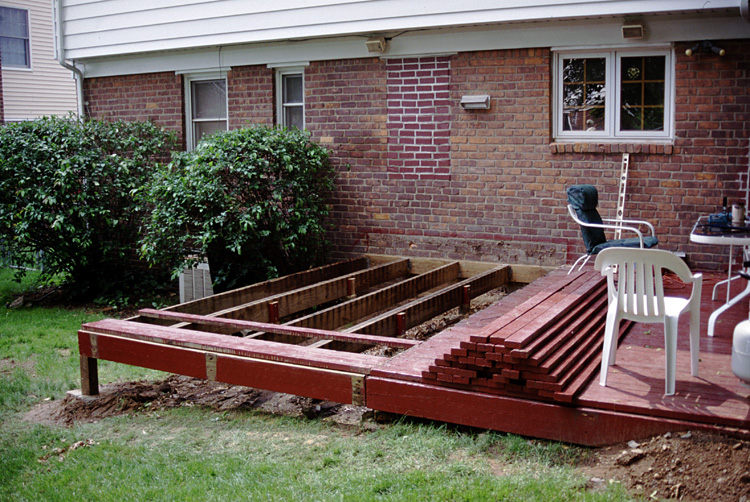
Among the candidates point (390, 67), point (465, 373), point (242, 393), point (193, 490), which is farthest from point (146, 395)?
point (390, 67)

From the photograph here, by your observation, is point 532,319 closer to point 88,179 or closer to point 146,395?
point 146,395

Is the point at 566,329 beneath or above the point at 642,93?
beneath

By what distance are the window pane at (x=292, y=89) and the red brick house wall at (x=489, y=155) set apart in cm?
22

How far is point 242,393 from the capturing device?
5.75 metres

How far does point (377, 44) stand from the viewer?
8.93m

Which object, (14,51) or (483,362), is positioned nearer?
(483,362)

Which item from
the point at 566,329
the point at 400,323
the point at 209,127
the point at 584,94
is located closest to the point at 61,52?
the point at 209,127

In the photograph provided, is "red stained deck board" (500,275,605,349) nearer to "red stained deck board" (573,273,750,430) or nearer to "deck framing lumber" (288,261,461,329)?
"red stained deck board" (573,273,750,430)

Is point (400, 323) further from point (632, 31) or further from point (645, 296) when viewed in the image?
point (632, 31)

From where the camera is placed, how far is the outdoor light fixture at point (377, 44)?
29.2ft

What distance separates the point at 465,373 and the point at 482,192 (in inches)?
179

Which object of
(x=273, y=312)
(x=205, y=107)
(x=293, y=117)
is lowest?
(x=273, y=312)

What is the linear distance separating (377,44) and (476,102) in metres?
1.49

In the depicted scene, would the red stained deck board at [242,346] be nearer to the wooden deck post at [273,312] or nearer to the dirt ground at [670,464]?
the dirt ground at [670,464]
